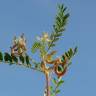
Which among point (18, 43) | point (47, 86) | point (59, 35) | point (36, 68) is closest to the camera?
point (47, 86)

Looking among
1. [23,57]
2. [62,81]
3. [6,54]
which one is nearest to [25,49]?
[23,57]

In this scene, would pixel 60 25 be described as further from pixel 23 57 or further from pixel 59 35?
pixel 23 57

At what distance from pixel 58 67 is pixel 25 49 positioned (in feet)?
1.46

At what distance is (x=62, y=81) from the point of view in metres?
3.83

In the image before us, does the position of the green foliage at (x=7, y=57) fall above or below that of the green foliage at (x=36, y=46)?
below

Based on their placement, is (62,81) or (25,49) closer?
(25,49)

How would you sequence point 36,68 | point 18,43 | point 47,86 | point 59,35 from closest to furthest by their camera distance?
point 47,86, point 36,68, point 18,43, point 59,35

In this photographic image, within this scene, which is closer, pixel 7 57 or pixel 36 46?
pixel 7 57

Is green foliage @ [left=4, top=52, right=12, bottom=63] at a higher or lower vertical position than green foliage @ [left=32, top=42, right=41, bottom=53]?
lower

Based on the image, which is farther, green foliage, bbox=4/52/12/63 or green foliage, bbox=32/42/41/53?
green foliage, bbox=32/42/41/53

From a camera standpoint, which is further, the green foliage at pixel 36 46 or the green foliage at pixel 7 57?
the green foliage at pixel 36 46

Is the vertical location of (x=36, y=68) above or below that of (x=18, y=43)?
below

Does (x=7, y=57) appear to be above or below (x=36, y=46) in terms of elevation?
below

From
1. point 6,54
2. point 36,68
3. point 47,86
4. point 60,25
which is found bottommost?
point 47,86
